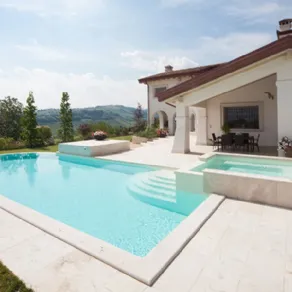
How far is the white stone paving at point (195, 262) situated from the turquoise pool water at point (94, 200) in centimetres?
132

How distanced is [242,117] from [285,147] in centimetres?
619

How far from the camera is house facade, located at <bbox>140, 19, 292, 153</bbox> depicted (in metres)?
11.4

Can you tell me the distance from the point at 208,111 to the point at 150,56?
7.48 meters

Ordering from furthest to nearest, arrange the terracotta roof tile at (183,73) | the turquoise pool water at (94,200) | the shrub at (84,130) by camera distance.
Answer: the terracotta roof tile at (183,73)
the shrub at (84,130)
the turquoise pool water at (94,200)

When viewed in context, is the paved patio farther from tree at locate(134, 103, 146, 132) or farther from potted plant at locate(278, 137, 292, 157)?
tree at locate(134, 103, 146, 132)

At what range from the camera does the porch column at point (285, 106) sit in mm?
11367

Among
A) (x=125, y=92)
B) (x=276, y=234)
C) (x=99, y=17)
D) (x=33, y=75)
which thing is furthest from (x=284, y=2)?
(x=125, y=92)

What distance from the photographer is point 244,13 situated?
47.4 ft

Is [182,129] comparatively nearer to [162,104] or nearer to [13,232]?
[13,232]

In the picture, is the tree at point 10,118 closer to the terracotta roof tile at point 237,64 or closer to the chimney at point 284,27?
the terracotta roof tile at point 237,64

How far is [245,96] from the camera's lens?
16.2m

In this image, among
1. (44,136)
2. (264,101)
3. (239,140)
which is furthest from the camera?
(44,136)

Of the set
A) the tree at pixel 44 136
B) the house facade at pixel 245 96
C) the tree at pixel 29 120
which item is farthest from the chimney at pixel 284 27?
the tree at pixel 44 136

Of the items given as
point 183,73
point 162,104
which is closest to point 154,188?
point 183,73
